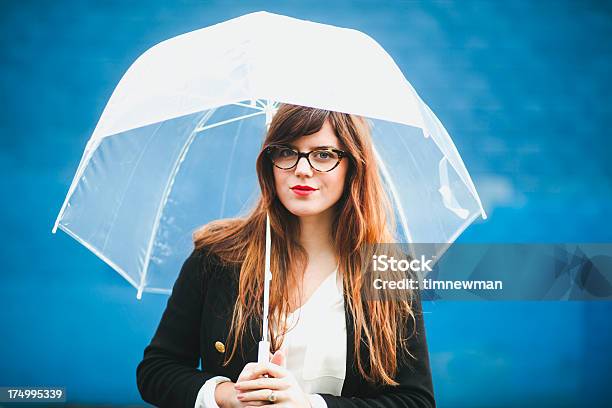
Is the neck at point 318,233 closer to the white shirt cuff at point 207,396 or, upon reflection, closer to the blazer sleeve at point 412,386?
the blazer sleeve at point 412,386

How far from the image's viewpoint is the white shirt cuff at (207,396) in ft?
4.60

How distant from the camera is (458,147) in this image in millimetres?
2928

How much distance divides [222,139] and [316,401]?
75 centimetres

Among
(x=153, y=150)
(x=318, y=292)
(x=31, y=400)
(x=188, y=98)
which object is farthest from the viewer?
(x=31, y=400)

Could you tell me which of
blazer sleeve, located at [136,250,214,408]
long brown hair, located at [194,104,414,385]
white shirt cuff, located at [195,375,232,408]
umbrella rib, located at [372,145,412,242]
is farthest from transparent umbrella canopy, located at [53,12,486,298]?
white shirt cuff, located at [195,375,232,408]

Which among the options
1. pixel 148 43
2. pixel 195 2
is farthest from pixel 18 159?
pixel 195 2

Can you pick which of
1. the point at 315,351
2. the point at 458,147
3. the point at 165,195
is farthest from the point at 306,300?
the point at 458,147

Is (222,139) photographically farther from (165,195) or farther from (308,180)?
(308,180)

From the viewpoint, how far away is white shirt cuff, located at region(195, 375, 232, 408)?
140 centimetres

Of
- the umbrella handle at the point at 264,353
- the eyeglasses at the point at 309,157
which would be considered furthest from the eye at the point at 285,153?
the umbrella handle at the point at 264,353

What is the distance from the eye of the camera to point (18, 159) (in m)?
2.89

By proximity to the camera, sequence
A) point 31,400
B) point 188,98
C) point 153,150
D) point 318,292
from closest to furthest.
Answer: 1. point 188,98
2. point 318,292
3. point 153,150
4. point 31,400

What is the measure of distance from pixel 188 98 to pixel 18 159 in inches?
77.3

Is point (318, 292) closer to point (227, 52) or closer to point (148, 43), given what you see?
Answer: point (227, 52)
